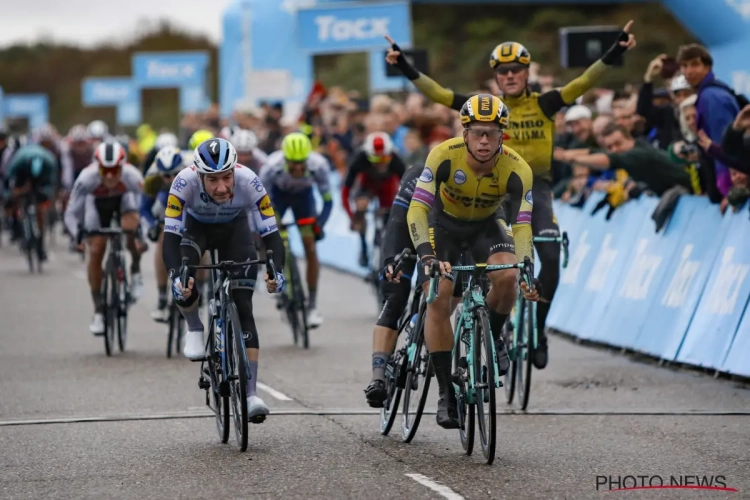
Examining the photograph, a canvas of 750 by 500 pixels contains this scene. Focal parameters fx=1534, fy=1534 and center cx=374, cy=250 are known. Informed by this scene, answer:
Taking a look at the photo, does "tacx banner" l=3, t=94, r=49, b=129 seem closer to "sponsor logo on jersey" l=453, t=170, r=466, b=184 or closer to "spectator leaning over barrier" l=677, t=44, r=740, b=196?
"spectator leaning over barrier" l=677, t=44, r=740, b=196

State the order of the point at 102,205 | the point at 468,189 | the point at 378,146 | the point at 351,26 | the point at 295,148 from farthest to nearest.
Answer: the point at 351,26
the point at 378,146
the point at 295,148
the point at 102,205
the point at 468,189

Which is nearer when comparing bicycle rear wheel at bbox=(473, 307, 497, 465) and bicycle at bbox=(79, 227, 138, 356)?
bicycle rear wheel at bbox=(473, 307, 497, 465)

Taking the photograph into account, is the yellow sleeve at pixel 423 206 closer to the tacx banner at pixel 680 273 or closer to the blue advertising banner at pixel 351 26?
the tacx banner at pixel 680 273

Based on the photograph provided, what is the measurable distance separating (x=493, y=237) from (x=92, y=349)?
6.33 m

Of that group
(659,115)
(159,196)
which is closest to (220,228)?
(159,196)

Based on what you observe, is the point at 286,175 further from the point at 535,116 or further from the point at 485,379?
the point at 485,379

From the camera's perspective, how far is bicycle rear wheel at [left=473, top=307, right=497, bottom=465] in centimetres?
780

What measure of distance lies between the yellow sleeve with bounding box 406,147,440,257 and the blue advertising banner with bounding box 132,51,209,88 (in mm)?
56305

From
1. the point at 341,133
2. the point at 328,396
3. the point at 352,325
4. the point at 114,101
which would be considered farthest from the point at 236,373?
the point at 114,101

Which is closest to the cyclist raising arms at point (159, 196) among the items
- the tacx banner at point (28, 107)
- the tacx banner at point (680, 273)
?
the tacx banner at point (680, 273)

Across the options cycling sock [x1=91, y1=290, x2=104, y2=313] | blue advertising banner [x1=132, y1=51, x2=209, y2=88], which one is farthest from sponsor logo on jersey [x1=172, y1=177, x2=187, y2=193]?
blue advertising banner [x1=132, y1=51, x2=209, y2=88]

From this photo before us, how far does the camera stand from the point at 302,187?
1500cm

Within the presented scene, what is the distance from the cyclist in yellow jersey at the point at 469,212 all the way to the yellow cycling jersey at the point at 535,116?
1.97m

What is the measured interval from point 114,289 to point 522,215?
6268mm
